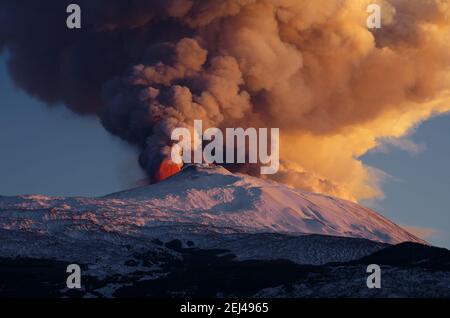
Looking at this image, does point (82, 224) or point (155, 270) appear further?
point (82, 224)

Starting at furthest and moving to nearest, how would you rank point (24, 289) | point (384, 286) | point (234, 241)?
1. point (234, 241)
2. point (24, 289)
3. point (384, 286)

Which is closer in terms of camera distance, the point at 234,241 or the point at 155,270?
the point at 155,270

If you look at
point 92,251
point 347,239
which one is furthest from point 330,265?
point 92,251
